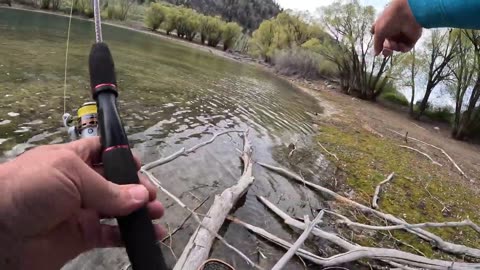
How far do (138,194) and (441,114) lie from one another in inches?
1392

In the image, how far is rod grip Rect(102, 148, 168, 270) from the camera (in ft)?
4.57

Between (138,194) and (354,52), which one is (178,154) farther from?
(354,52)

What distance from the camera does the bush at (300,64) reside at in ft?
143

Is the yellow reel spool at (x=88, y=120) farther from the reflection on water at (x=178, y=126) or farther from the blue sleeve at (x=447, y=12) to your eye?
the reflection on water at (x=178, y=126)

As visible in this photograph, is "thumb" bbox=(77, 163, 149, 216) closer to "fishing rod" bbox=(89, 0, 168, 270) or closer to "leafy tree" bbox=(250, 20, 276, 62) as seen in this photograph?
"fishing rod" bbox=(89, 0, 168, 270)

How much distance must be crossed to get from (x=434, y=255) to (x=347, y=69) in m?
34.9

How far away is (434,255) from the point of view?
661 cm

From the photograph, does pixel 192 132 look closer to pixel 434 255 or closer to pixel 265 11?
pixel 434 255

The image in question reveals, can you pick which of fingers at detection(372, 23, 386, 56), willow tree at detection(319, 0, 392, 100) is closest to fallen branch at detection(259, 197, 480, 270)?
fingers at detection(372, 23, 386, 56)

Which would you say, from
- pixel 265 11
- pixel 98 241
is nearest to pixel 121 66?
pixel 98 241

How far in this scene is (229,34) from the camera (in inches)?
2486

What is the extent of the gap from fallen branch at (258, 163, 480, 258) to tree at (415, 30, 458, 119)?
25.5m

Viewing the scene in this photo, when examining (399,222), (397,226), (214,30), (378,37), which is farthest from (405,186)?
(214,30)

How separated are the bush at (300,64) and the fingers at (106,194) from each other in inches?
1682
